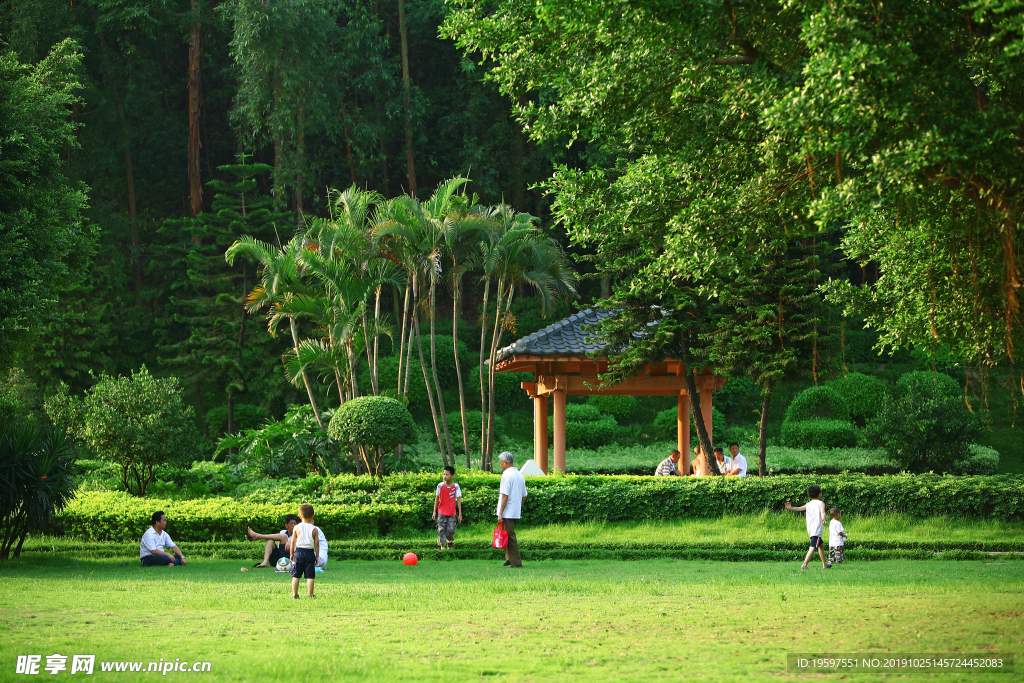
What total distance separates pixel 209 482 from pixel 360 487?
418cm

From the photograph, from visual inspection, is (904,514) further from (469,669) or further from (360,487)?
(469,669)

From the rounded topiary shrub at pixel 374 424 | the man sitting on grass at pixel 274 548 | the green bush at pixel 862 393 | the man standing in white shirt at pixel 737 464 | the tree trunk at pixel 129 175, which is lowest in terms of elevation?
the man sitting on grass at pixel 274 548

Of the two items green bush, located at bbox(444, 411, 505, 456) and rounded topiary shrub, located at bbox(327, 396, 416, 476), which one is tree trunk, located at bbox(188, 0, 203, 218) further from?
rounded topiary shrub, located at bbox(327, 396, 416, 476)

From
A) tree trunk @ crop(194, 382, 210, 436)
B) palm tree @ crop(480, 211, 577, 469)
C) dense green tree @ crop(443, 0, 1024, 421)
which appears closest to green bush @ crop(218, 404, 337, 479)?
palm tree @ crop(480, 211, 577, 469)

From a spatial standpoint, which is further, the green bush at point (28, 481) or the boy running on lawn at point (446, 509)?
the boy running on lawn at point (446, 509)

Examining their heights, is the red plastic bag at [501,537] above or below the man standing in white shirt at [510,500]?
below

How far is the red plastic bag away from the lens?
12164 mm

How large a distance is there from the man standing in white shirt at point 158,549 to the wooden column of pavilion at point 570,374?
25.7 feet

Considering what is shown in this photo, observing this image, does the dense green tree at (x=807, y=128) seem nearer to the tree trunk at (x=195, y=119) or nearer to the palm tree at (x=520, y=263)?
the palm tree at (x=520, y=263)

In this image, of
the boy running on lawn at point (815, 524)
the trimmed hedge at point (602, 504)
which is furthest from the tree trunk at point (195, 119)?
the boy running on lawn at point (815, 524)

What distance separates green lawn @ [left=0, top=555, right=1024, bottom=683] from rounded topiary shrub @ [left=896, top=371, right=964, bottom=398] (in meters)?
12.7

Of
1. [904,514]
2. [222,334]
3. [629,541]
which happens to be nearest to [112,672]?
[629,541]

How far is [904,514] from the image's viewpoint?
15906mm

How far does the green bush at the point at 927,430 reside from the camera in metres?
22.8
